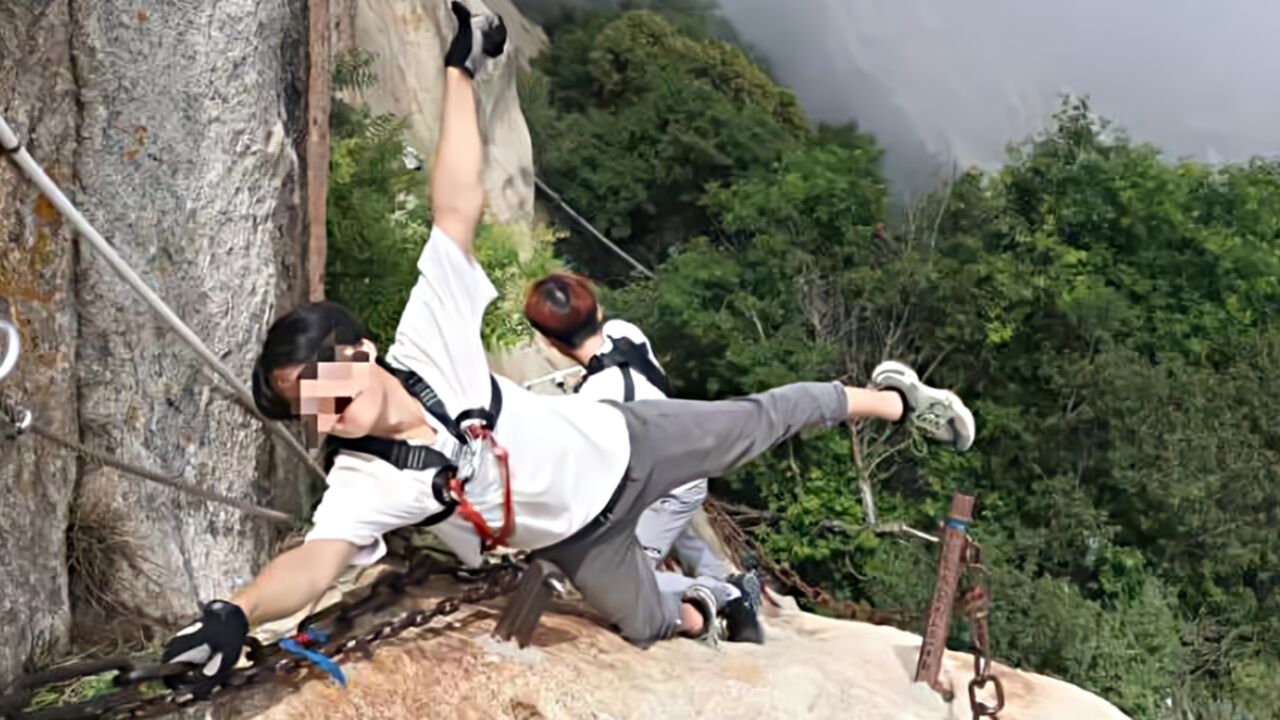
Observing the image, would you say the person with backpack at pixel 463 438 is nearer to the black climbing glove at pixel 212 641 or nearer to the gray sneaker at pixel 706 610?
the black climbing glove at pixel 212 641

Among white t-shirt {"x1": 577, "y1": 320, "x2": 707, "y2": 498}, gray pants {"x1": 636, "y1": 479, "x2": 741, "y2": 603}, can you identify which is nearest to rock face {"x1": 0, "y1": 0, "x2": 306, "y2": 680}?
white t-shirt {"x1": 577, "y1": 320, "x2": 707, "y2": 498}

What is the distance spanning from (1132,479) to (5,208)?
32.0 ft

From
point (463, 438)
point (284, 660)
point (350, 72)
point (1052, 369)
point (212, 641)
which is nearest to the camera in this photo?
point (212, 641)

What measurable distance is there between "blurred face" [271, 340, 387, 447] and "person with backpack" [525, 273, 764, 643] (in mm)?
993

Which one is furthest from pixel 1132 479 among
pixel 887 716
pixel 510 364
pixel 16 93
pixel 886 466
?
pixel 16 93

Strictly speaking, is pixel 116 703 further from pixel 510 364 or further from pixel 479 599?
pixel 510 364

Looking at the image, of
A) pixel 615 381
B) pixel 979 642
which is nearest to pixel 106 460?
pixel 615 381

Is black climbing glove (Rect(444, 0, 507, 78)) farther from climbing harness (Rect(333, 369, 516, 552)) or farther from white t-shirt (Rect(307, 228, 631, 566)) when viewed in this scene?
climbing harness (Rect(333, 369, 516, 552))

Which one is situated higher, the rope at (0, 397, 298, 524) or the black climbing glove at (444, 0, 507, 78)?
the black climbing glove at (444, 0, 507, 78)

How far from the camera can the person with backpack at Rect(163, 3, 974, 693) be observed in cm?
223

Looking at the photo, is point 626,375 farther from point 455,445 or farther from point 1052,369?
point 1052,369

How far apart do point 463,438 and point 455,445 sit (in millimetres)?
33

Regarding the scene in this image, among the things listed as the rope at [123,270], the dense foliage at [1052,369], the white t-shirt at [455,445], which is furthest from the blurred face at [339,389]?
the dense foliage at [1052,369]

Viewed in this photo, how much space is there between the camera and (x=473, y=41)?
2598 millimetres
